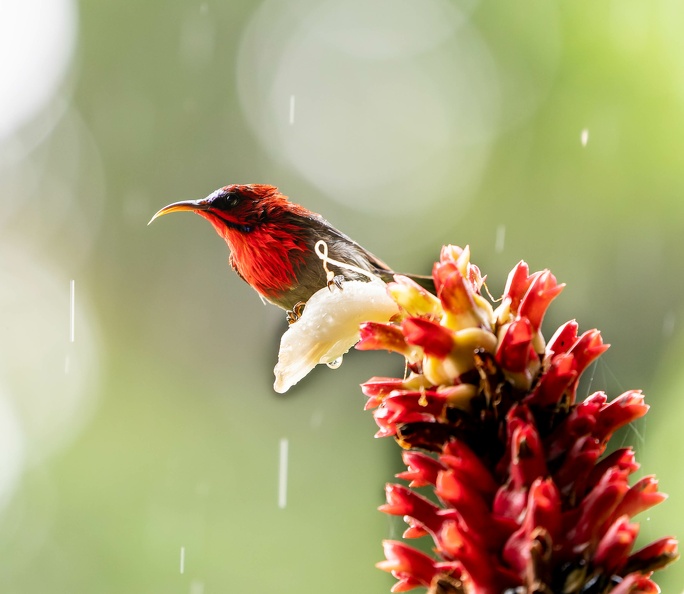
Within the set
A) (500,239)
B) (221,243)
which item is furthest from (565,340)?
(221,243)

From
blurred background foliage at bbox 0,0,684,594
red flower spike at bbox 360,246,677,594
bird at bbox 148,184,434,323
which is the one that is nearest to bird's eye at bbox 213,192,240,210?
bird at bbox 148,184,434,323

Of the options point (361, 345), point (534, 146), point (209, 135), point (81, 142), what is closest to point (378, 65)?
point (209, 135)

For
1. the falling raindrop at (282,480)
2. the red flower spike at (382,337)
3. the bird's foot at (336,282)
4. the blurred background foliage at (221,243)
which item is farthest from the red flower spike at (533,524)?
the falling raindrop at (282,480)

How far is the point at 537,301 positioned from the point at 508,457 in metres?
0.08

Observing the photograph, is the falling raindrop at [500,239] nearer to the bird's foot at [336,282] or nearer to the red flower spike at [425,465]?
the bird's foot at [336,282]

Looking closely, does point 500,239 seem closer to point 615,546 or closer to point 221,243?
point 221,243

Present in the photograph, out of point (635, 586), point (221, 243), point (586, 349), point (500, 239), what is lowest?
point (635, 586)

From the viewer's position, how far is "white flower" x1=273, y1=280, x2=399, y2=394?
1.43ft

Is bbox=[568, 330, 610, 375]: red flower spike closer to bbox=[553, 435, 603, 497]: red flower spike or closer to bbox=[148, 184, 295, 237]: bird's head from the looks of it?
bbox=[553, 435, 603, 497]: red flower spike

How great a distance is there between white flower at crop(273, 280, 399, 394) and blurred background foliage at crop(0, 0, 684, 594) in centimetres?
100

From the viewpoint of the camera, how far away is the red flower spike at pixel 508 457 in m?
→ 0.31

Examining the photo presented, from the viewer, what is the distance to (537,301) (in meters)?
0.36

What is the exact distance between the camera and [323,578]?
205 cm

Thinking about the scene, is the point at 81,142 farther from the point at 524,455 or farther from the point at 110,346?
the point at 524,455
